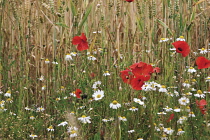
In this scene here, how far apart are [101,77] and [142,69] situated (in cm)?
54

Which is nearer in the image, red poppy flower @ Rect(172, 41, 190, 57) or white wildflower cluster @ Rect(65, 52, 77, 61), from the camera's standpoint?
red poppy flower @ Rect(172, 41, 190, 57)

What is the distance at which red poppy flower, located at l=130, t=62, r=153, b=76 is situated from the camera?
1.78 m

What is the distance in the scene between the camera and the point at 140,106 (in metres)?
2.00

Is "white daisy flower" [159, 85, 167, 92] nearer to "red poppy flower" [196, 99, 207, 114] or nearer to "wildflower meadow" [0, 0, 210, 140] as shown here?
"wildflower meadow" [0, 0, 210, 140]

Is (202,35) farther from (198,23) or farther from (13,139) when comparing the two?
(13,139)

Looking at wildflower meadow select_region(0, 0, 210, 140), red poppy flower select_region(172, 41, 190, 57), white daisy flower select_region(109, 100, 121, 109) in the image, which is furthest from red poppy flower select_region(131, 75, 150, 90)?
red poppy flower select_region(172, 41, 190, 57)

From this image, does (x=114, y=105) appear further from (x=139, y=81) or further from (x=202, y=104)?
(x=202, y=104)

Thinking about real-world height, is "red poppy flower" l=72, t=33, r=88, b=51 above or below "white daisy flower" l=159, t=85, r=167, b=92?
above

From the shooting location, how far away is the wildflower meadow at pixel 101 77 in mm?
1842

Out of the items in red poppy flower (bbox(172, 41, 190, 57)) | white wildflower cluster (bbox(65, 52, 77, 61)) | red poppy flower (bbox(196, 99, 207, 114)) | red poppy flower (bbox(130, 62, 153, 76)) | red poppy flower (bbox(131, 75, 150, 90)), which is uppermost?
red poppy flower (bbox(172, 41, 190, 57))

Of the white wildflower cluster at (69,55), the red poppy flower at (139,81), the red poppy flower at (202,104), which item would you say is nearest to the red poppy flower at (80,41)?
the white wildflower cluster at (69,55)

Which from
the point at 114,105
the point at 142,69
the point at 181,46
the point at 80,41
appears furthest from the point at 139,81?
the point at 80,41

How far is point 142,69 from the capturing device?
1.79 meters

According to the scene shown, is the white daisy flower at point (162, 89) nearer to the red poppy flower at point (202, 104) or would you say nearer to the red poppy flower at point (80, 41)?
the red poppy flower at point (202, 104)
